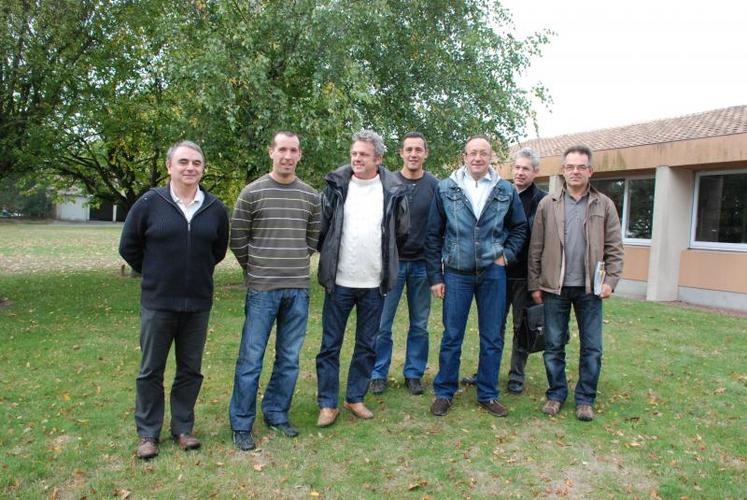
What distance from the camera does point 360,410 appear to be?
15.8 ft

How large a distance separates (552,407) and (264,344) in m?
2.52

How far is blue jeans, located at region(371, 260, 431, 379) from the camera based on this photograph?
530 cm

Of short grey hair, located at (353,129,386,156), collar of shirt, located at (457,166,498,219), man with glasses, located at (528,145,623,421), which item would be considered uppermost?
short grey hair, located at (353,129,386,156)

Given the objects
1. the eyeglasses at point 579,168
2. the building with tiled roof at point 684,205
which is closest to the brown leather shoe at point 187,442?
the eyeglasses at point 579,168

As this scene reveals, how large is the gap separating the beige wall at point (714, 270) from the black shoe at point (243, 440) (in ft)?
37.9

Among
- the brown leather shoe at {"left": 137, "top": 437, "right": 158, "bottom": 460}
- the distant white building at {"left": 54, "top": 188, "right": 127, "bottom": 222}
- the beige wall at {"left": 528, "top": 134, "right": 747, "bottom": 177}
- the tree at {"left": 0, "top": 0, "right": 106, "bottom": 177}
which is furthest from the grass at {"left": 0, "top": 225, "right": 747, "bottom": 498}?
the distant white building at {"left": 54, "top": 188, "right": 127, "bottom": 222}

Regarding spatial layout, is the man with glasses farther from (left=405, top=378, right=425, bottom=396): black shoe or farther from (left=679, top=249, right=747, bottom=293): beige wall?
(left=679, top=249, right=747, bottom=293): beige wall

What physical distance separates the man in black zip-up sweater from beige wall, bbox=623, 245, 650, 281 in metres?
12.5

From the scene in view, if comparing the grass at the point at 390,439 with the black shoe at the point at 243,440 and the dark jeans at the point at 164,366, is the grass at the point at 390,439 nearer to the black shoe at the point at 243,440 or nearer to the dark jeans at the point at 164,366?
the black shoe at the point at 243,440

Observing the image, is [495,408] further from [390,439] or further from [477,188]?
[477,188]

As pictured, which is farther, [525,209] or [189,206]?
[525,209]

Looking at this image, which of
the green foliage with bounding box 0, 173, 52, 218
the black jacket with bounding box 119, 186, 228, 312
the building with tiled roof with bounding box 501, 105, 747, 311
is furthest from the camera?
the green foliage with bounding box 0, 173, 52, 218

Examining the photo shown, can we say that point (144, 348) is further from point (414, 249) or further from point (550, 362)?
point (550, 362)

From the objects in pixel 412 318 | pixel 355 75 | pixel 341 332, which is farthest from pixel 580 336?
pixel 355 75
